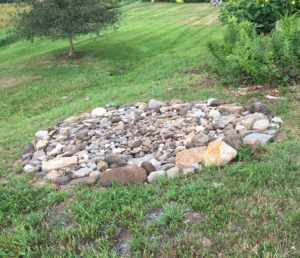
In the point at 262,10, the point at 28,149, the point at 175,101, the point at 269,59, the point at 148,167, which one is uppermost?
the point at 262,10

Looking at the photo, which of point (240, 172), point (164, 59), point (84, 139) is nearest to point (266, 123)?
point (240, 172)

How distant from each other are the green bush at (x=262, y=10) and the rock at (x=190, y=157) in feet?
19.6

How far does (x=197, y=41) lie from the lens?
14.5 metres

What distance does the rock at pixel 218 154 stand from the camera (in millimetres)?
4430

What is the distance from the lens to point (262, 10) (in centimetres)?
1009

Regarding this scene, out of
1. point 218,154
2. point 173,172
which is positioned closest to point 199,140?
point 218,154

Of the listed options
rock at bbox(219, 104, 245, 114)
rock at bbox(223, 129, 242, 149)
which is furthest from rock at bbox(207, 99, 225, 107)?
rock at bbox(223, 129, 242, 149)

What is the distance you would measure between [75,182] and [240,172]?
1.58m

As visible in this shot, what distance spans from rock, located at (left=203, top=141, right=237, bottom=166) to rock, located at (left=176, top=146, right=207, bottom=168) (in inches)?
3.2

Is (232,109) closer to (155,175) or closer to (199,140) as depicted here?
(199,140)

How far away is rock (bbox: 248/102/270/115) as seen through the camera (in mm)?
5770

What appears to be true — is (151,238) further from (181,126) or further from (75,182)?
(181,126)

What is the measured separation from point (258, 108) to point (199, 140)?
123 centimetres

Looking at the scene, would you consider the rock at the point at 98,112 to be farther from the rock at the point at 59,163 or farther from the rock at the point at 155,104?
the rock at the point at 59,163
